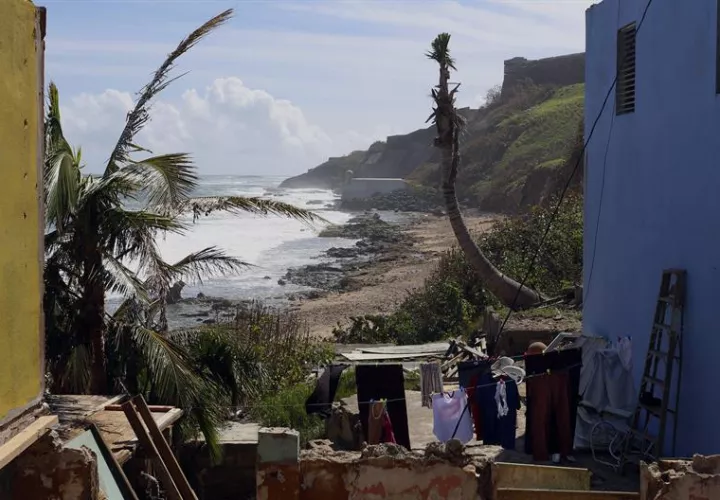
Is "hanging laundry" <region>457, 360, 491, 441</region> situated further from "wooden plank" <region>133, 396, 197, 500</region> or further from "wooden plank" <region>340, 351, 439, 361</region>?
"wooden plank" <region>340, 351, 439, 361</region>

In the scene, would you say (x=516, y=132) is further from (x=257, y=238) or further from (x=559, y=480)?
(x=559, y=480)

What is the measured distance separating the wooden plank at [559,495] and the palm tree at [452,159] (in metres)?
13.5

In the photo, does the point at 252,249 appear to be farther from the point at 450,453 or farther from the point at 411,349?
the point at 450,453

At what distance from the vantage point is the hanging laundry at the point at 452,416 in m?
10.1

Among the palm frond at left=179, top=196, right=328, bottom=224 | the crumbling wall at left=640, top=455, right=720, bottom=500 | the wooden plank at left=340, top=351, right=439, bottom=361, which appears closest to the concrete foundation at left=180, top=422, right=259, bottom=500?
the palm frond at left=179, top=196, right=328, bottom=224

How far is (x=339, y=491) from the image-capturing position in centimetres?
667

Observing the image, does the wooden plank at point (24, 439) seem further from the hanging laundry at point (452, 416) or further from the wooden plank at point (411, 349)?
the wooden plank at point (411, 349)

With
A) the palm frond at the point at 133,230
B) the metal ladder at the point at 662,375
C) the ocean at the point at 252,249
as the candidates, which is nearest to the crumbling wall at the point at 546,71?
the ocean at the point at 252,249

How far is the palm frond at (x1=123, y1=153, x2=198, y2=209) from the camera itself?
9.87m

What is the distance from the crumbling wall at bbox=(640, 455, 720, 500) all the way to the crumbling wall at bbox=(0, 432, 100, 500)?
13.1ft

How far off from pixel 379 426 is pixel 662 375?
3190mm

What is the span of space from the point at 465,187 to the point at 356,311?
50.1 m

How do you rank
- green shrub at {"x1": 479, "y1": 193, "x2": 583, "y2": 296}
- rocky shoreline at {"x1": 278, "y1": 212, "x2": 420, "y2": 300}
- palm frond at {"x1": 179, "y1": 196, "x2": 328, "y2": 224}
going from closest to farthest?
palm frond at {"x1": 179, "y1": 196, "x2": 328, "y2": 224}
green shrub at {"x1": 479, "y1": 193, "x2": 583, "y2": 296}
rocky shoreline at {"x1": 278, "y1": 212, "x2": 420, "y2": 300}

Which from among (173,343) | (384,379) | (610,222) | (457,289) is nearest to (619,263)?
(610,222)
